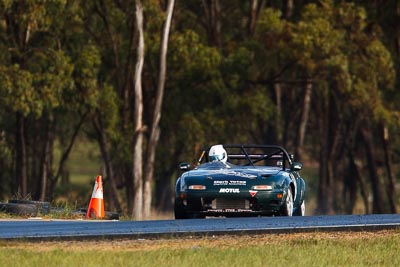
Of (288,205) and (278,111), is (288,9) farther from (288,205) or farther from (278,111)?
(288,205)

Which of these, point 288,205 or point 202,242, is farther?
point 288,205

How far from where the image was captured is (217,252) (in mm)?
13891

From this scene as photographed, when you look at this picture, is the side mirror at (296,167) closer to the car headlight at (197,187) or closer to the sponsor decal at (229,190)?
the sponsor decal at (229,190)

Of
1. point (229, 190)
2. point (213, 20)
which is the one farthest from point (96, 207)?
point (213, 20)

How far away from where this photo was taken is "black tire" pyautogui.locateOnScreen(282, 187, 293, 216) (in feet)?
64.9

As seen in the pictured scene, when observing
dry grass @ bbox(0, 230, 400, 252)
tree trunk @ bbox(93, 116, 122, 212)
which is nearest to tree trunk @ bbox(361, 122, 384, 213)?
tree trunk @ bbox(93, 116, 122, 212)

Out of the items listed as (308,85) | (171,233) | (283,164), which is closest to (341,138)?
(308,85)

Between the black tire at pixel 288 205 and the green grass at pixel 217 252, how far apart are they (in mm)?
3735

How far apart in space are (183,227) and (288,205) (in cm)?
398

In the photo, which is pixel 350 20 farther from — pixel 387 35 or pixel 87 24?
pixel 87 24

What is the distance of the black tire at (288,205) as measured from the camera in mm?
19786

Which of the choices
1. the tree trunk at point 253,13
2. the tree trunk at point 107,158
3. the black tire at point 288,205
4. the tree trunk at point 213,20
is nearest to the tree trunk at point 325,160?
the tree trunk at point 253,13

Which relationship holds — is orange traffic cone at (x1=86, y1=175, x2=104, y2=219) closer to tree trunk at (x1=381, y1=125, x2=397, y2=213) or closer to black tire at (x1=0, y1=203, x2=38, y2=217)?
black tire at (x1=0, y1=203, x2=38, y2=217)

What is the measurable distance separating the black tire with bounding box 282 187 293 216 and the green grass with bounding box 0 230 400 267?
3.74 metres
